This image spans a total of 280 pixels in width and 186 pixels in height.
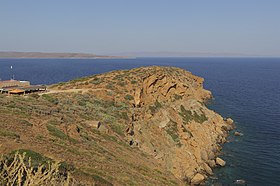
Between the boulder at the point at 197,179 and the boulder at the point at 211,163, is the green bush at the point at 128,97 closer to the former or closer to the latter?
the boulder at the point at 197,179

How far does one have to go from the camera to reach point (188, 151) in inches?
1857

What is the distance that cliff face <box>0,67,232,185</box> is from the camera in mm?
28859

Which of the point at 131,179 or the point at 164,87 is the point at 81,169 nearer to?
the point at 131,179

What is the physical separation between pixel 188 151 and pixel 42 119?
27.1 m

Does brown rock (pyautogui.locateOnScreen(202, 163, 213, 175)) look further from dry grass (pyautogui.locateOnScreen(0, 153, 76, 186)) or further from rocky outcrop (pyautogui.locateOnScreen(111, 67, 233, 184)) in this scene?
dry grass (pyautogui.locateOnScreen(0, 153, 76, 186))

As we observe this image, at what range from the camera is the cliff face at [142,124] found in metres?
28.9

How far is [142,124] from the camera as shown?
45.4 meters

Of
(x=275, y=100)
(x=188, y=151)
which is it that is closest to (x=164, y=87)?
(x=188, y=151)

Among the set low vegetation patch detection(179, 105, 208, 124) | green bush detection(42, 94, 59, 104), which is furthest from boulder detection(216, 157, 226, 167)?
green bush detection(42, 94, 59, 104)

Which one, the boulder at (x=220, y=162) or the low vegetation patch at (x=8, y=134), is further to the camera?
the boulder at (x=220, y=162)

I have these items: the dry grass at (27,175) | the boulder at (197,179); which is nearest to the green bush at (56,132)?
the dry grass at (27,175)

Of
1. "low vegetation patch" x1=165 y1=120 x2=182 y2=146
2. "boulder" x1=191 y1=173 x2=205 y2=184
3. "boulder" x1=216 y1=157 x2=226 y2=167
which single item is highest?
"low vegetation patch" x1=165 y1=120 x2=182 y2=146

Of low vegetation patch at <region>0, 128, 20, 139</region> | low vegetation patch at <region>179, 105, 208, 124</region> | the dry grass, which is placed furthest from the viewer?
low vegetation patch at <region>179, 105, 208, 124</region>

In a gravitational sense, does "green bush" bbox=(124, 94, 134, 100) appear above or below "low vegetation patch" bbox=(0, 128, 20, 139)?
below
